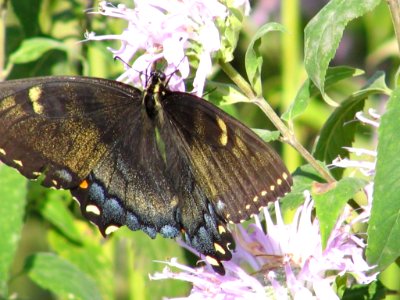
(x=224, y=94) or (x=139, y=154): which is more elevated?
(x=224, y=94)

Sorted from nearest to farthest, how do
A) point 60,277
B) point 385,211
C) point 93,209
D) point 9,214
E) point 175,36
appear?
point 385,211
point 175,36
point 93,209
point 9,214
point 60,277

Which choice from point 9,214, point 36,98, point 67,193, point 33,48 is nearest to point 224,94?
point 36,98

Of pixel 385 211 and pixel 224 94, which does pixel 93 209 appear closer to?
pixel 224 94

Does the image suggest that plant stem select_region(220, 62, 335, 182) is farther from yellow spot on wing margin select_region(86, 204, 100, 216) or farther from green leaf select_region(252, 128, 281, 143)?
yellow spot on wing margin select_region(86, 204, 100, 216)

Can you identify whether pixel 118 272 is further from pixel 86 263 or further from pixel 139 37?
pixel 139 37

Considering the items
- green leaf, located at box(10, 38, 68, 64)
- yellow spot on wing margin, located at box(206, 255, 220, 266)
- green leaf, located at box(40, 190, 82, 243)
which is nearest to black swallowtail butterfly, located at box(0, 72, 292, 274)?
yellow spot on wing margin, located at box(206, 255, 220, 266)

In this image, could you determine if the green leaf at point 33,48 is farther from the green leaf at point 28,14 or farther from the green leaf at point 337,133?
the green leaf at point 337,133

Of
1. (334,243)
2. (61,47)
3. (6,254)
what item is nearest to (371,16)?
(61,47)
